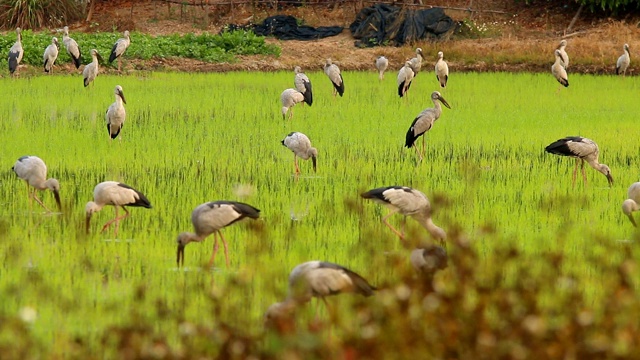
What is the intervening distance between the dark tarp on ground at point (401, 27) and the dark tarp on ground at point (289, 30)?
0.84 m

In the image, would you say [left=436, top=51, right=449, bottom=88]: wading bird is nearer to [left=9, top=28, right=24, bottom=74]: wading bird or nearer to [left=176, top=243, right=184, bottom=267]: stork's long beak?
[left=9, top=28, right=24, bottom=74]: wading bird

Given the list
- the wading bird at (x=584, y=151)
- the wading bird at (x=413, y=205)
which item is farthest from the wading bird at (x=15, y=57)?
the wading bird at (x=413, y=205)

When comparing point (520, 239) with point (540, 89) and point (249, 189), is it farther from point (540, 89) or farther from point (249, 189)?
point (540, 89)

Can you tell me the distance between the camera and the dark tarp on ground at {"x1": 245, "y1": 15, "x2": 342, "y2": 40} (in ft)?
103

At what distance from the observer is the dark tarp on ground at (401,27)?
30.6 meters

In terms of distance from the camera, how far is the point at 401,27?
30.9 m

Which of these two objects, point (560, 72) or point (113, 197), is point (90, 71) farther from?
point (113, 197)

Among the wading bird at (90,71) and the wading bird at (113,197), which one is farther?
the wading bird at (90,71)

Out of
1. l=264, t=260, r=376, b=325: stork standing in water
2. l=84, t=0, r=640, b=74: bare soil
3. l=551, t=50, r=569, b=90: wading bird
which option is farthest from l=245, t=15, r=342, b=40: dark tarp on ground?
l=264, t=260, r=376, b=325: stork standing in water

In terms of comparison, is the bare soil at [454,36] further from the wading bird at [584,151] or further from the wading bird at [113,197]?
the wading bird at [113,197]

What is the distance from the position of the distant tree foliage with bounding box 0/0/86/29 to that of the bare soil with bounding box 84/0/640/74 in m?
0.74

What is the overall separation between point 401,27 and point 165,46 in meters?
6.37

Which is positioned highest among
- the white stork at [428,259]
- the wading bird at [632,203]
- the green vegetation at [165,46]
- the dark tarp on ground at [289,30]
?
the white stork at [428,259]

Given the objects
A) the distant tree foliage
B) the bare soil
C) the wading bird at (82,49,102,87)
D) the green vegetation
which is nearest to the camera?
the wading bird at (82,49,102,87)
